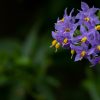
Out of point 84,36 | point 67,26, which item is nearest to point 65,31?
point 67,26

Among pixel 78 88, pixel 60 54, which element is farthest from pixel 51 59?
pixel 78 88

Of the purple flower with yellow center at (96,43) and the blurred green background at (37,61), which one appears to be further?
the blurred green background at (37,61)

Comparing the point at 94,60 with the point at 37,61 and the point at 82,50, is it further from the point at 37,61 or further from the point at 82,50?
the point at 37,61

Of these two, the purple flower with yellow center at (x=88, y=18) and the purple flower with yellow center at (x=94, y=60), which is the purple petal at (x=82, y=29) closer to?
the purple flower with yellow center at (x=88, y=18)

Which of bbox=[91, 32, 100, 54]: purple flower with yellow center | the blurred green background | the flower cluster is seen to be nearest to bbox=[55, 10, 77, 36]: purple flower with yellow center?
the flower cluster

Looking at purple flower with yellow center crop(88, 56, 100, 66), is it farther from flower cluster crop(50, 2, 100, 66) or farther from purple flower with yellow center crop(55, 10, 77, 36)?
purple flower with yellow center crop(55, 10, 77, 36)

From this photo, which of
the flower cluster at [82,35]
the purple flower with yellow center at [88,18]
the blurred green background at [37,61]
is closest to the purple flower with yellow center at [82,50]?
the flower cluster at [82,35]
